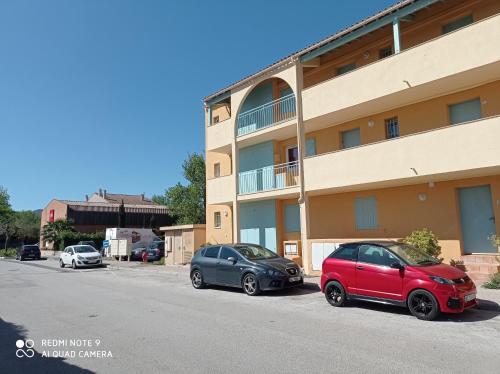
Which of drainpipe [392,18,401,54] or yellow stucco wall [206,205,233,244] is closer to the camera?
drainpipe [392,18,401,54]

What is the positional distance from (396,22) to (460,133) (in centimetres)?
480

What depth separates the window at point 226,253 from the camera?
43.5 feet

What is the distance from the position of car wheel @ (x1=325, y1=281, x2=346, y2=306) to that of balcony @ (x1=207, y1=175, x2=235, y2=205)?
10.6 meters

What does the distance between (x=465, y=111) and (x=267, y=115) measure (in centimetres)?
953

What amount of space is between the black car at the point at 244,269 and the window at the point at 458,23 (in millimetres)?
10038

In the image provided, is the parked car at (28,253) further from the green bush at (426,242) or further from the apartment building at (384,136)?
the green bush at (426,242)

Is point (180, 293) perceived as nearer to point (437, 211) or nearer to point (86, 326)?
point (86, 326)

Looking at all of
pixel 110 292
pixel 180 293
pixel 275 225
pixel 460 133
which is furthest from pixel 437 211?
pixel 110 292

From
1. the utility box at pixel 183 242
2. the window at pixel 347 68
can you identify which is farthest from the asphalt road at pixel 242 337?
the utility box at pixel 183 242

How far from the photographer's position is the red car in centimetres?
809

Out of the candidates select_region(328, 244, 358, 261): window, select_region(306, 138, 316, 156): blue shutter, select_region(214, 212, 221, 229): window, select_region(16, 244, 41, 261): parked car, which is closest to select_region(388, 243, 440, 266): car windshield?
select_region(328, 244, 358, 261): window

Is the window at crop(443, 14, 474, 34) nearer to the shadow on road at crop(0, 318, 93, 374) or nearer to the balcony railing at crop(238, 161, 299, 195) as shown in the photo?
the balcony railing at crop(238, 161, 299, 195)

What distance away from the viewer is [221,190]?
69.3 ft

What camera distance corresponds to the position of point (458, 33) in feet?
40.0
